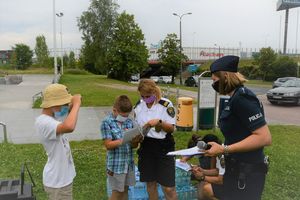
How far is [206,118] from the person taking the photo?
10141mm

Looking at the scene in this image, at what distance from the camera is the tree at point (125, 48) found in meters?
41.2

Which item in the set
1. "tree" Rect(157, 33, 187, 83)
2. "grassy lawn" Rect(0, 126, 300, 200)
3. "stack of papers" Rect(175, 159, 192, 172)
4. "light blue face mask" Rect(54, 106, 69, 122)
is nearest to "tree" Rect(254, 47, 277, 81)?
"tree" Rect(157, 33, 187, 83)

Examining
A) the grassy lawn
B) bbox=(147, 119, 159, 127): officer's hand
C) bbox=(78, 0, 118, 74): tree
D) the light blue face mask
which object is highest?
bbox=(78, 0, 118, 74): tree

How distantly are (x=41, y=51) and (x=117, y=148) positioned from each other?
69859 millimetres

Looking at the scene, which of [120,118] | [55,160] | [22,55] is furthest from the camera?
[22,55]

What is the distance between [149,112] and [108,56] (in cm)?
3907

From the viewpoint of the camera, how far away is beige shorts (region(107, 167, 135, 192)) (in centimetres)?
397

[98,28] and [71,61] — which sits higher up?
[98,28]

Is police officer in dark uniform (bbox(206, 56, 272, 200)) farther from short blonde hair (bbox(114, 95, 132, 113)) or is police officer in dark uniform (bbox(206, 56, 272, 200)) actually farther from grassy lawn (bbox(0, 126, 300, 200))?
grassy lawn (bbox(0, 126, 300, 200))

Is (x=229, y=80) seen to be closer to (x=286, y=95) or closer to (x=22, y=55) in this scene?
(x=286, y=95)

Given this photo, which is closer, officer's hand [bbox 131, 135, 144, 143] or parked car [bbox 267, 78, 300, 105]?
officer's hand [bbox 131, 135, 144, 143]

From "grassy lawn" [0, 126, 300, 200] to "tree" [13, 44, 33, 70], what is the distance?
62.4 meters

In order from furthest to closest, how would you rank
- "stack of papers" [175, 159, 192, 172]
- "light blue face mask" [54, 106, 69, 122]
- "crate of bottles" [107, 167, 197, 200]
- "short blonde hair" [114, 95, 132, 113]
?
1. "stack of papers" [175, 159, 192, 172]
2. "crate of bottles" [107, 167, 197, 200]
3. "short blonde hair" [114, 95, 132, 113]
4. "light blue face mask" [54, 106, 69, 122]

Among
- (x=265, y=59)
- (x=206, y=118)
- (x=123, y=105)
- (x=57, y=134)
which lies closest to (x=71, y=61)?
(x=265, y=59)
